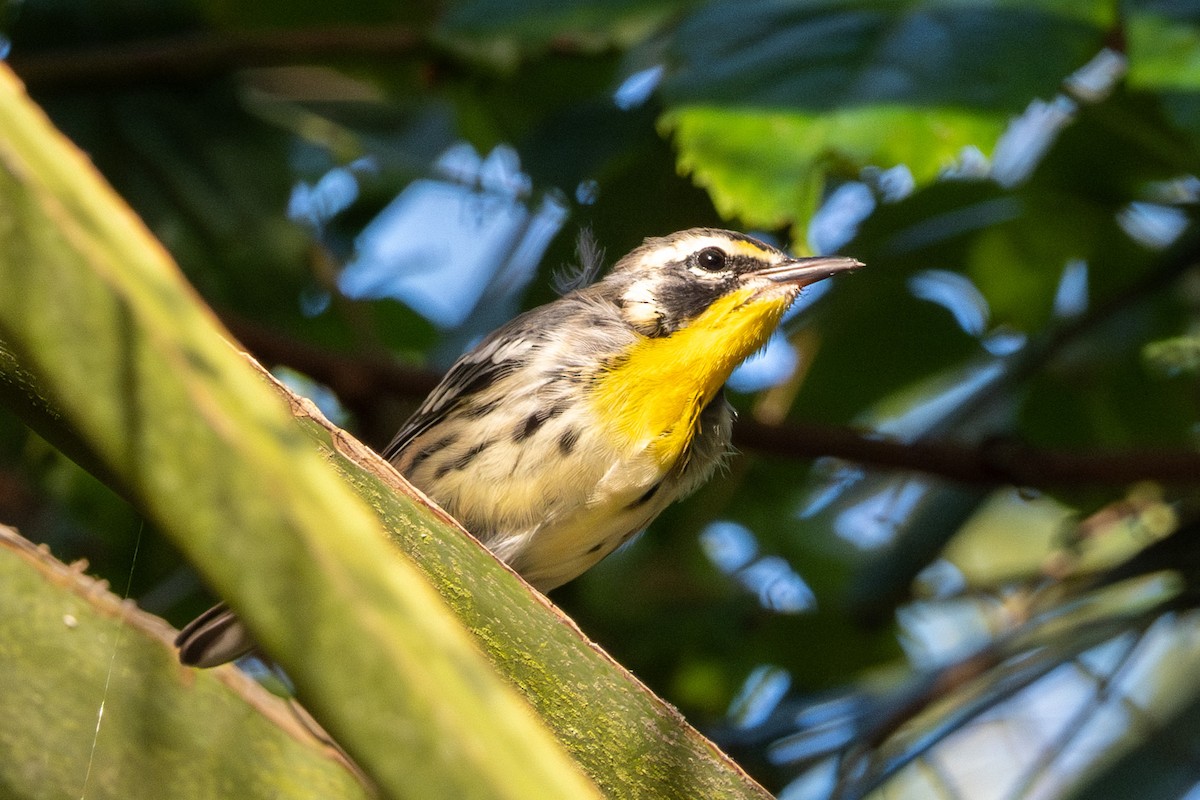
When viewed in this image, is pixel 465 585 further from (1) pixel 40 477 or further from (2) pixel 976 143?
(1) pixel 40 477

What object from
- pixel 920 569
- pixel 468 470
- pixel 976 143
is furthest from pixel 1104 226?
pixel 468 470

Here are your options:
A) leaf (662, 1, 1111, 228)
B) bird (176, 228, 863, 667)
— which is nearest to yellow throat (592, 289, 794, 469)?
bird (176, 228, 863, 667)

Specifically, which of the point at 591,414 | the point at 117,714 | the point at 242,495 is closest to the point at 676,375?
the point at 591,414

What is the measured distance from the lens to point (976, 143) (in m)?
2.49

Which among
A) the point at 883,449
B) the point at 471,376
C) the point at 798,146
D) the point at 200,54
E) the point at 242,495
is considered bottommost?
the point at 883,449

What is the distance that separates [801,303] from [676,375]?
58 cm

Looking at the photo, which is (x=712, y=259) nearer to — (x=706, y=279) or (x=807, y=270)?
(x=706, y=279)

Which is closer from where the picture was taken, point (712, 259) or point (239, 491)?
point (239, 491)

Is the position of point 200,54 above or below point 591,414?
above

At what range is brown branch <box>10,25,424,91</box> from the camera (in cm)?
378

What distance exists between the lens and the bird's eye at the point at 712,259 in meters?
3.41

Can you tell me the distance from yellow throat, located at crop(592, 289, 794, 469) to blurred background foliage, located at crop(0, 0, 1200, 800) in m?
0.29

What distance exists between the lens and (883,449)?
10.6ft

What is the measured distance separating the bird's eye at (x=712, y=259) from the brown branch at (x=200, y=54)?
113cm
